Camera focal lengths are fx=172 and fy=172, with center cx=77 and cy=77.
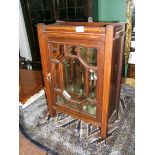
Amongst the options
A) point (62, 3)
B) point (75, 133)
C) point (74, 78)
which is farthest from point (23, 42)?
point (75, 133)

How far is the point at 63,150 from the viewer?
1126mm

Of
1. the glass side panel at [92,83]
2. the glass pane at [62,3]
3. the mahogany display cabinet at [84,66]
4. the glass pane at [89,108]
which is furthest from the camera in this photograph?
the glass pane at [62,3]

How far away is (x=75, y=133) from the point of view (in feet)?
4.17

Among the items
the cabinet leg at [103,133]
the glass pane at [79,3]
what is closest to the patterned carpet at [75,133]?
the cabinet leg at [103,133]

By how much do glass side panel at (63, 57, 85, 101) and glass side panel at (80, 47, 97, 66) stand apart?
2.4 inches

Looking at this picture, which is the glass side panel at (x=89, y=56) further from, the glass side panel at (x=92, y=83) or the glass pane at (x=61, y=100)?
the glass pane at (x=61, y=100)

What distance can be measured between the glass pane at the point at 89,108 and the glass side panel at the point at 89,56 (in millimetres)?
286

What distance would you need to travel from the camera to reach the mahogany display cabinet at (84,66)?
3.08 ft

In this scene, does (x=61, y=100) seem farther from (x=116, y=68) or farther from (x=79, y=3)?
(x=79, y=3)

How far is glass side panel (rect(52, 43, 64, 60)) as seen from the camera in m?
1.12

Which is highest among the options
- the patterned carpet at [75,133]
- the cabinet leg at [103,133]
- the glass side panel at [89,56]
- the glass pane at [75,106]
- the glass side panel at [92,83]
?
the glass side panel at [89,56]

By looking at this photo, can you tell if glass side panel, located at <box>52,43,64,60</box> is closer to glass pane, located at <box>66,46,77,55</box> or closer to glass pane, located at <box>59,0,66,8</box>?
glass pane, located at <box>66,46,77,55</box>
